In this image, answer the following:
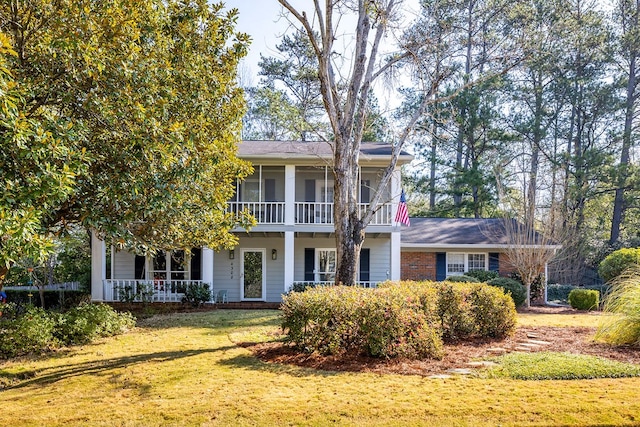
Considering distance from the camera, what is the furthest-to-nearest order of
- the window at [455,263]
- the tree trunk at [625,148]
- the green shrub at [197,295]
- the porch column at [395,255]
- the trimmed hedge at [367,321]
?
1. the tree trunk at [625,148]
2. the window at [455,263]
3. the porch column at [395,255]
4. the green shrub at [197,295]
5. the trimmed hedge at [367,321]

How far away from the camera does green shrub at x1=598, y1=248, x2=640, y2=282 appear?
18641 millimetres

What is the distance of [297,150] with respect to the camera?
716 inches

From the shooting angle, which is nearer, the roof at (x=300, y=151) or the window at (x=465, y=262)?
the roof at (x=300, y=151)

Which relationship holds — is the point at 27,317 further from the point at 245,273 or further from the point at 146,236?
the point at 245,273

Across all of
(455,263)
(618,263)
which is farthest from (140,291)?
(618,263)

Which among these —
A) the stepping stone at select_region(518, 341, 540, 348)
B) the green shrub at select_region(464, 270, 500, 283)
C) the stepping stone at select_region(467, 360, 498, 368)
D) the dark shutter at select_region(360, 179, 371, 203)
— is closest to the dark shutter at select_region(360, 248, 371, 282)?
the dark shutter at select_region(360, 179, 371, 203)

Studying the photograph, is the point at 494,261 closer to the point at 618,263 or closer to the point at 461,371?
the point at 618,263

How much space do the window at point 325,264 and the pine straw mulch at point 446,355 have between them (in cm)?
970

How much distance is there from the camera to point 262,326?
1227cm

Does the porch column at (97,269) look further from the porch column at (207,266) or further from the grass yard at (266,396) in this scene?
the grass yard at (266,396)

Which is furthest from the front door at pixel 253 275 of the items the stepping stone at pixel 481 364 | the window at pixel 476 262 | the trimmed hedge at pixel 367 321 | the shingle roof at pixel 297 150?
the stepping stone at pixel 481 364

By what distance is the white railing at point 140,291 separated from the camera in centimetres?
1716

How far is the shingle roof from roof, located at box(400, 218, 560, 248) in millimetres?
4266

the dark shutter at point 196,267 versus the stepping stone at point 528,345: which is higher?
the dark shutter at point 196,267
